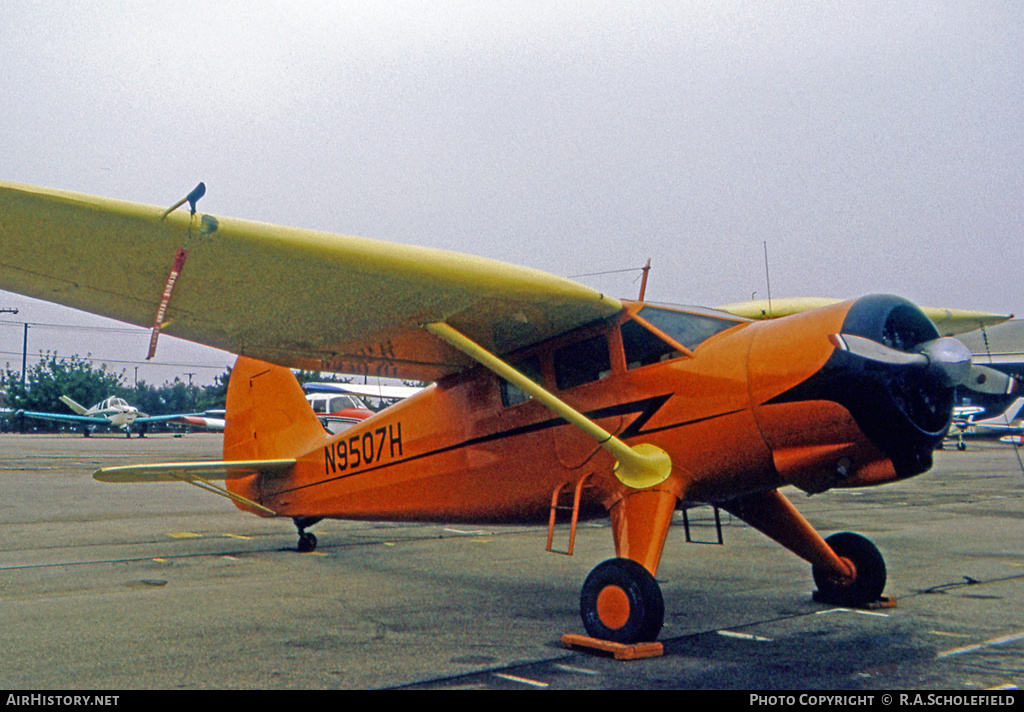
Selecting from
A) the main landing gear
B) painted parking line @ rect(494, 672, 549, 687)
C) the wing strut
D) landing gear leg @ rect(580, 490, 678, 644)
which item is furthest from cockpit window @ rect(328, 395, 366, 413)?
painted parking line @ rect(494, 672, 549, 687)

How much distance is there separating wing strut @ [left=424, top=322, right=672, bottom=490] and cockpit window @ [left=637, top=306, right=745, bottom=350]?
0.79m

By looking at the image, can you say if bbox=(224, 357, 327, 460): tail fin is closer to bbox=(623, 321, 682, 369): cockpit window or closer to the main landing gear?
bbox=(623, 321, 682, 369): cockpit window

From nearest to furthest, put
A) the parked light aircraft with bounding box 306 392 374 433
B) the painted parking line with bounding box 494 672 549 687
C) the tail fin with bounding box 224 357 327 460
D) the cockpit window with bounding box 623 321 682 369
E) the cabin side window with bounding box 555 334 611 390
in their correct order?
1. the painted parking line with bounding box 494 672 549 687
2. the cockpit window with bounding box 623 321 682 369
3. the cabin side window with bounding box 555 334 611 390
4. the tail fin with bounding box 224 357 327 460
5. the parked light aircraft with bounding box 306 392 374 433

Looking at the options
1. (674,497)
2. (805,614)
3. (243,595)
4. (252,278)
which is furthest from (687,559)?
(252,278)

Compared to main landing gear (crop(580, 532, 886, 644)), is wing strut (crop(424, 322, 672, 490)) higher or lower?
higher

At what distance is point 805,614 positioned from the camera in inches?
244

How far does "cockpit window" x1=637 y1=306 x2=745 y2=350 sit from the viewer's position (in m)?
5.71

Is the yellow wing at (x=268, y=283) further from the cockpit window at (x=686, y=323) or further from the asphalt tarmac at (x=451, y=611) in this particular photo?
the asphalt tarmac at (x=451, y=611)

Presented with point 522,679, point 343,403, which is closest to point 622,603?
point 522,679

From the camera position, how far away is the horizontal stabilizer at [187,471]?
25.7ft

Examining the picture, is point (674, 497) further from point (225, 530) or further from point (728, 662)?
point (225, 530)

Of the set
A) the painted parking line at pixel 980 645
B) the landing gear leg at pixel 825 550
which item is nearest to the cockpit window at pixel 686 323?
the landing gear leg at pixel 825 550

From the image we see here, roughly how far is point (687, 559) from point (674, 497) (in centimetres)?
402

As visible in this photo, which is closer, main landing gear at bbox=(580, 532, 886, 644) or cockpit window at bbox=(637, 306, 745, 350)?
main landing gear at bbox=(580, 532, 886, 644)
